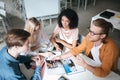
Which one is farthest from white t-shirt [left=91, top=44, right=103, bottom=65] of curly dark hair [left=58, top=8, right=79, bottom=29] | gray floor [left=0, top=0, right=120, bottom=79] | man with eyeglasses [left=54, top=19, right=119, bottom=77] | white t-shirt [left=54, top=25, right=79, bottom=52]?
gray floor [left=0, top=0, right=120, bottom=79]

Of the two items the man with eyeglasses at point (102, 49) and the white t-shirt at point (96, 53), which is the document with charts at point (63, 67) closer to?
the man with eyeglasses at point (102, 49)

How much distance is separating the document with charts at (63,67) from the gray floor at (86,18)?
1930 millimetres

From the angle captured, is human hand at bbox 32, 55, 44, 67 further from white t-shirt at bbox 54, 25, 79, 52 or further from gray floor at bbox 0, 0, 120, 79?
gray floor at bbox 0, 0, 120, 79

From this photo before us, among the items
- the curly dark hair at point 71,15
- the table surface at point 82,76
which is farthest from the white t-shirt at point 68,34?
the table surface at point 82,76

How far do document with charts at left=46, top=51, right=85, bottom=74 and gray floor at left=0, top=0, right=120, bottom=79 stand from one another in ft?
6.33

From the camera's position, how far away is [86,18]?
4.31 m

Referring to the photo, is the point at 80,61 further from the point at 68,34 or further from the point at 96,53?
the point at 68,34

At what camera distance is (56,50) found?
1998 millimetres

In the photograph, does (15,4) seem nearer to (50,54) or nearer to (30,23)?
(30,23)

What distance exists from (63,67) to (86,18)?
284cm

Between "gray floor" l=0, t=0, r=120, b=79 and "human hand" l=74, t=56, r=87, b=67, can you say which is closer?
"human hand" l=74, t=56, r=87, b=67

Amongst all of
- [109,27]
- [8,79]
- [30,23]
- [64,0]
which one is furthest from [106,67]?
[64,0]

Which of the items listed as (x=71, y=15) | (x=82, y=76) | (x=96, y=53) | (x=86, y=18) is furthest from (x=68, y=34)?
(x=86, y=18)

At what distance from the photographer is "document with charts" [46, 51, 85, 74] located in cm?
166
